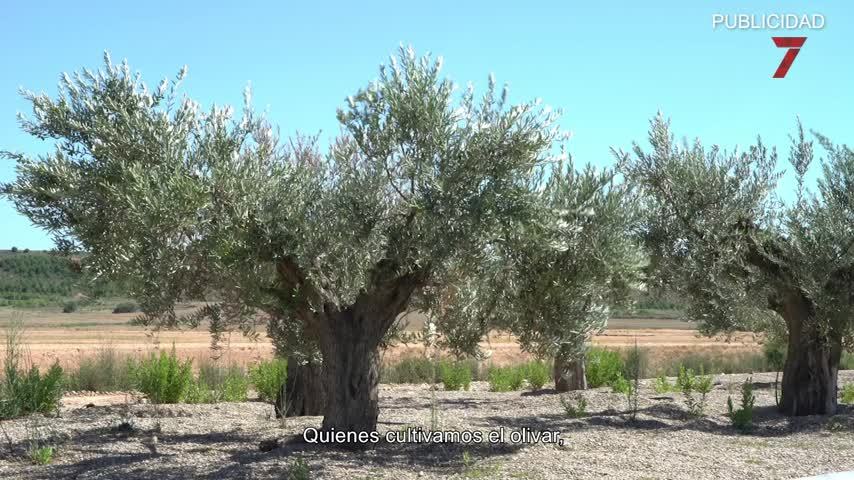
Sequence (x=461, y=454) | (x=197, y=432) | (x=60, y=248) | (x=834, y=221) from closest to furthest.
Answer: (x=60, y=248), (x=461, y=454), (x=197, y=432), (x=834, y=221)

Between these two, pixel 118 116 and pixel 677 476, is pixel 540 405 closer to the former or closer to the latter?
pixel 677 476

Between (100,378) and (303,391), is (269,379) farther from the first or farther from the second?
(100,378)

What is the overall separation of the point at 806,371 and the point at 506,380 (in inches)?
279

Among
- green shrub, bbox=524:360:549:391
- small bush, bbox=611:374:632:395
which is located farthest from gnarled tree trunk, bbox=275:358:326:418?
green shrub, bbox=524:360:549:391

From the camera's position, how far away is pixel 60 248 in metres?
9.36

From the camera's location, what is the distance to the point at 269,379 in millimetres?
16469

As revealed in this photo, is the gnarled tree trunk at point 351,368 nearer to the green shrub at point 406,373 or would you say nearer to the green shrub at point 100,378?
the green shrub at point 100,378

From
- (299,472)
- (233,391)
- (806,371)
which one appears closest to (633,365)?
(806,371)

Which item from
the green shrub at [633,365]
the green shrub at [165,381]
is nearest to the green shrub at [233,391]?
the green shrub at [165,381]

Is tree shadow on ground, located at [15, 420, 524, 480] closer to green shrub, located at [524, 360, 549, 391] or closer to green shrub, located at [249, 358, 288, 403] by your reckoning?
green shrub, located at [249, 358, 288, 403]

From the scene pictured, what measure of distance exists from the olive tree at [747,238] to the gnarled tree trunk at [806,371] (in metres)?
0.05

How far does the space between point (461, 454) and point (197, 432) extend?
4236 mm

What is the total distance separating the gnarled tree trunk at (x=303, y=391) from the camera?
1425cm

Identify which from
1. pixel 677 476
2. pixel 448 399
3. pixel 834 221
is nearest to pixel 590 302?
pixel 677 476
